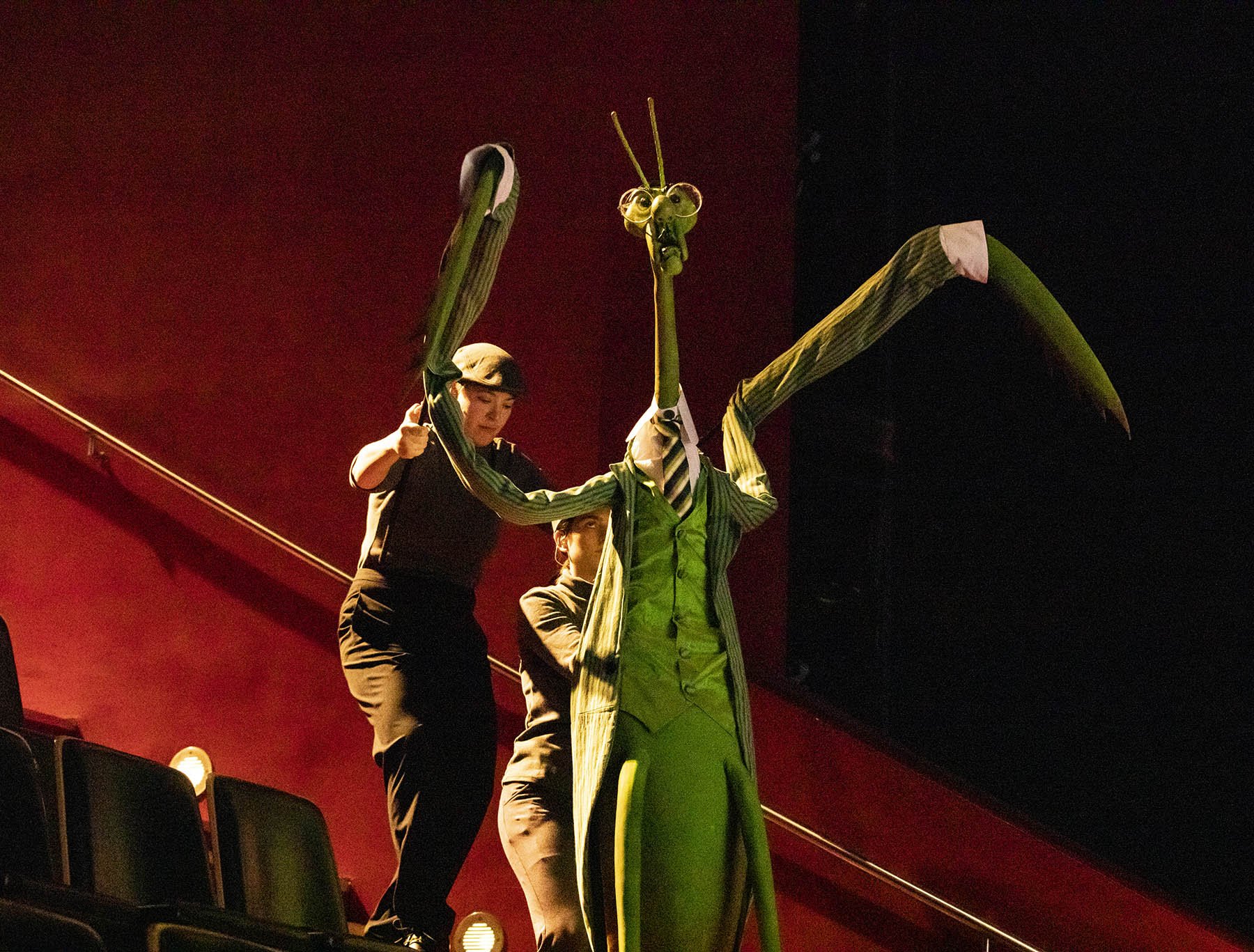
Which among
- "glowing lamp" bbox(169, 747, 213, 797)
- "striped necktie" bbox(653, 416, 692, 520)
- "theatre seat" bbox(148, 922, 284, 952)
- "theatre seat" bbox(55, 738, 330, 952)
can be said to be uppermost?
"striped necktie" bbox(653, 416, 692, 520)

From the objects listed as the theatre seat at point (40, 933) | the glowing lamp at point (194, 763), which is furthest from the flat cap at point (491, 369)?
the theatre seat at point (40, 933)

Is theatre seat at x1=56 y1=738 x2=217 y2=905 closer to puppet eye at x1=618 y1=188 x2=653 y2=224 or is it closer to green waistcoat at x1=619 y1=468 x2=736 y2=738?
green waistcoat at x1=619 y1=468 x2=736 y2=738

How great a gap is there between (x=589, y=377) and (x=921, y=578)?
0.93m

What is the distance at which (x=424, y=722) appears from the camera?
2.11 m

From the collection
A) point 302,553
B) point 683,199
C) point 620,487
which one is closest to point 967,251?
point 683,199

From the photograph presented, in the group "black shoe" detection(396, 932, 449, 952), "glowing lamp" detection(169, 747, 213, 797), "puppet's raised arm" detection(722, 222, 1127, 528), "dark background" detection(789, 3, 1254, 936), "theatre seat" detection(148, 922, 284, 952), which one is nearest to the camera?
"theatre seat" detection(148, 922, 284, 952)

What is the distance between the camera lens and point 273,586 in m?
2.96

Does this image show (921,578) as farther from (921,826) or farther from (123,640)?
(123,640)

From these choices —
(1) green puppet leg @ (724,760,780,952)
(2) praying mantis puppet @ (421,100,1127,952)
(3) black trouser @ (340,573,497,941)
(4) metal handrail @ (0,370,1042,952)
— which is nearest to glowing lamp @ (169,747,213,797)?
(4) metal handrail @ (0,370,1042,952)

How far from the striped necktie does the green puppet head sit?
0.19m

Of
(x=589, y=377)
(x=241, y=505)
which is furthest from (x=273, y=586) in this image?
(x=589, y=377)

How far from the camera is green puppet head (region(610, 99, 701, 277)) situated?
164cm

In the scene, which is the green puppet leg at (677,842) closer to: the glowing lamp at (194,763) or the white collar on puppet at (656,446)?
the white collar on puppet at (656,446)

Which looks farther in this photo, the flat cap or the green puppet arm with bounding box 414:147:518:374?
the flat cap
